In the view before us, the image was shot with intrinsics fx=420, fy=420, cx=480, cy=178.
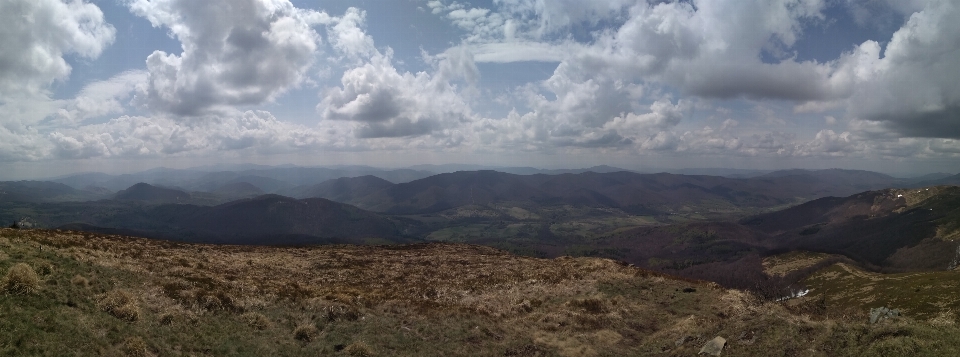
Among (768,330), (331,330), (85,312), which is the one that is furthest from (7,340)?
(768,330)

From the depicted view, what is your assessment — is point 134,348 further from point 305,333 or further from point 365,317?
point 365,317

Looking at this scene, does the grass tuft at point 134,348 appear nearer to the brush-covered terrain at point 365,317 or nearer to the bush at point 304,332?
the brush-covered terrain at point 365,317

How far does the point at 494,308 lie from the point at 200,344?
914 inches

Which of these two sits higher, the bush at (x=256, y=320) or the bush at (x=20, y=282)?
the bush at (x=20, y=282)

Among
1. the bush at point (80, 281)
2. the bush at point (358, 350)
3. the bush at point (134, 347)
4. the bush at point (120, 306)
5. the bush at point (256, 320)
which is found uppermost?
the bush at point (80, 281)

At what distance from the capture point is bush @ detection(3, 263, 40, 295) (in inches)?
758

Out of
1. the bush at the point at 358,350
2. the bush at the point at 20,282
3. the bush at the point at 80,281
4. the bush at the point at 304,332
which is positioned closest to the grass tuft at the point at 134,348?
the bush at the point at 20,282

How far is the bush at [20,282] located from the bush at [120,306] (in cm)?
275

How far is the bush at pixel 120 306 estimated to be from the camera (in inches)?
835

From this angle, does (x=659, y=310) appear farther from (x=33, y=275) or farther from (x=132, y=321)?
(x=33, y=275)

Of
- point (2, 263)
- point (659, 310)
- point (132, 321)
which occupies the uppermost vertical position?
point (2, 263)

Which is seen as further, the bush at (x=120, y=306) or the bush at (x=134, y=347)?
the bush at (x=120, y=306)

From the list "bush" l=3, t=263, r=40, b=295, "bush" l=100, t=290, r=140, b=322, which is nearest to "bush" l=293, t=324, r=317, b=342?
"bush" l=100, t=290, r=140, b=322

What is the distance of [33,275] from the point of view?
2052cm
